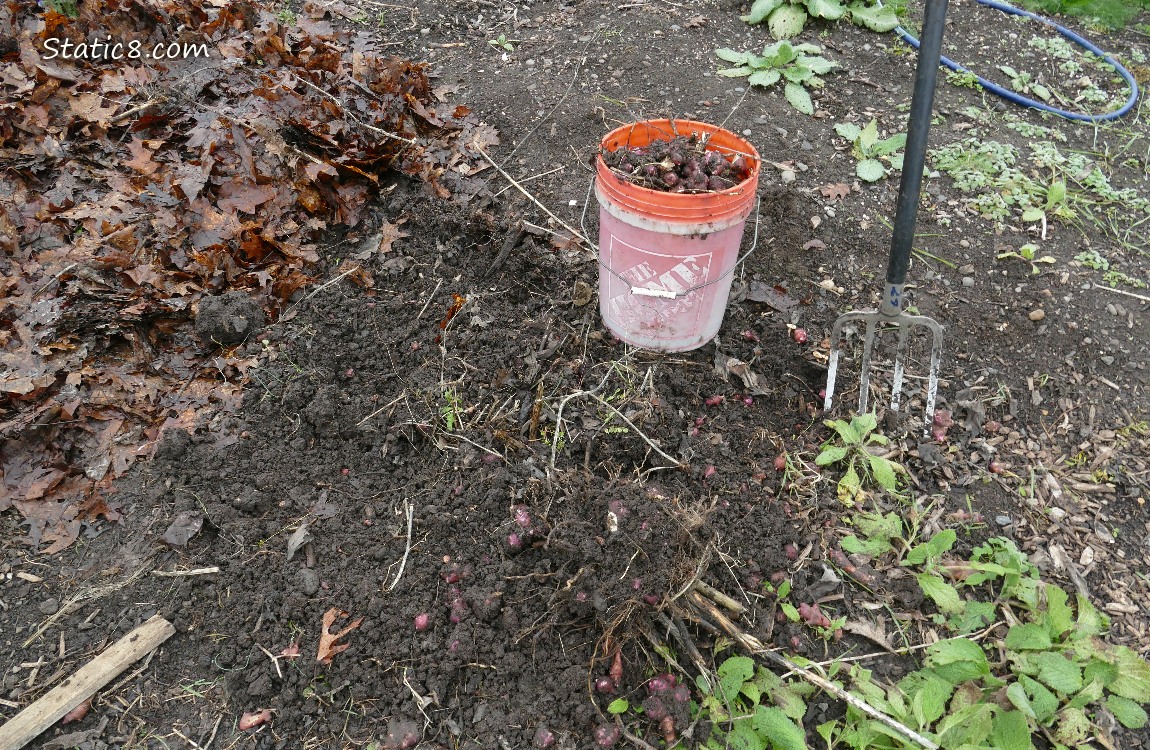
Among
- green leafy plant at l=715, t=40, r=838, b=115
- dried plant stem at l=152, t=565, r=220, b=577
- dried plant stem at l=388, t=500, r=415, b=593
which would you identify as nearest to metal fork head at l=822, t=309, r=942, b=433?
dried plant stem at l=388, t=500, r=415, b=593

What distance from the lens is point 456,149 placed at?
397 cm

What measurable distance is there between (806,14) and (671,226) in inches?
130

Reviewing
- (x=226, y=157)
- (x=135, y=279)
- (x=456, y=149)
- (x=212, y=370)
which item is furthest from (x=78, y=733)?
(x=456, y=149)

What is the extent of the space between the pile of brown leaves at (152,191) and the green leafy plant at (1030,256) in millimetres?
2737

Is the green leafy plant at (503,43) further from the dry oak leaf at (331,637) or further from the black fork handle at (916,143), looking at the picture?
the dry oak leaf at (331,637)

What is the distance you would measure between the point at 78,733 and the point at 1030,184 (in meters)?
4.74

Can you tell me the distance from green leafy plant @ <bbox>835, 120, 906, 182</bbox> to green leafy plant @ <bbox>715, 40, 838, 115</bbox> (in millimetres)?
409

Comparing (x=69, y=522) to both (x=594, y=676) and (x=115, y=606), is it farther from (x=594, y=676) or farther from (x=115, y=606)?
(x=594, y=676)

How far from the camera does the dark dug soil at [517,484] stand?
2166mm

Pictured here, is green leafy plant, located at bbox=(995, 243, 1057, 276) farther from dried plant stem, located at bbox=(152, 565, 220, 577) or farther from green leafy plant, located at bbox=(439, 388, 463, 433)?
dried plant stem, located at bbox=(152, 565, 220, 577)

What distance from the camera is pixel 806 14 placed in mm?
4812

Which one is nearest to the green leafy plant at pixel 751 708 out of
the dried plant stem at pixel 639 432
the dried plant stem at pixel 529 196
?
the dried plant stem at pixel 639 432

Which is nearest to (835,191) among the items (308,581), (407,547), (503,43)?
(503,43)

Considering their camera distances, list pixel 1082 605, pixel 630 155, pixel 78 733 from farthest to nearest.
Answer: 1. pixel 630 155
2. pixel 1082 605
3. pixel 78 733
